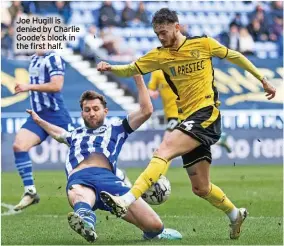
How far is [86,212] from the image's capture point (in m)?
8.08

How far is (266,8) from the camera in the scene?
25.2m

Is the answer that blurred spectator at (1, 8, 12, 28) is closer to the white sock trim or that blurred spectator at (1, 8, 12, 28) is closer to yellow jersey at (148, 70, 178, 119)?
yellow jersey at (148, 70, 178, 119)

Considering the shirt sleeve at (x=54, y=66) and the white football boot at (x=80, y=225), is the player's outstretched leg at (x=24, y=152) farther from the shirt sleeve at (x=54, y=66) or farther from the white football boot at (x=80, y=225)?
the white football boot at (x=80, y=225)

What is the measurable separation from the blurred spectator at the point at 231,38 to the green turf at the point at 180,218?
716 cm

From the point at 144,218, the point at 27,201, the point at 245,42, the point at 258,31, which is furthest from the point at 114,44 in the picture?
the point at 144,218

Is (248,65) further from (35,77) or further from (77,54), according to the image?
(77,54)

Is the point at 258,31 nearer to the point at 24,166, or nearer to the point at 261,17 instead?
the point at 261,17

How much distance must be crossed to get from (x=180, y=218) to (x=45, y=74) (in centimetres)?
300

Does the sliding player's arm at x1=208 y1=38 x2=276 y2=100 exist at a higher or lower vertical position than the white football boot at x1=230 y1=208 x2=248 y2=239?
higher

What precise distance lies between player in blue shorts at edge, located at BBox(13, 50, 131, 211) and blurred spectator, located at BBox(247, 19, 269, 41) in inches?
493

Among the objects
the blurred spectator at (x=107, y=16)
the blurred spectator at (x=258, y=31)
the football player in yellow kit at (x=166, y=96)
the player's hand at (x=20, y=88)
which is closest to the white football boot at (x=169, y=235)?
the player's hand at (x=20, y=88)

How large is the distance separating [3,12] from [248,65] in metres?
14.2

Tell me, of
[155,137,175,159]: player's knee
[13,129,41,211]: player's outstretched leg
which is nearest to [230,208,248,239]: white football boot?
[155,137,175,159]: player's knee

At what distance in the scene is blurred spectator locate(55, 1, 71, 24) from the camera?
2227 centimetres
